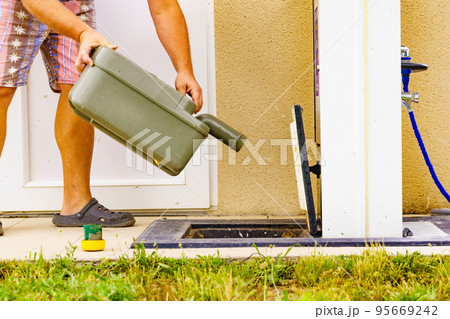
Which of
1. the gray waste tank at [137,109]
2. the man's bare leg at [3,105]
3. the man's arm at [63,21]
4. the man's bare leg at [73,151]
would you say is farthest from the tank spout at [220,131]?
the man's bare leg at [3,105]

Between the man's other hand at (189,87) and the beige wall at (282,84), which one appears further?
the beige wall at (282,84)

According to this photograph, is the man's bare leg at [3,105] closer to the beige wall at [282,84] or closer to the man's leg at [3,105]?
the man's leg at [3,105]

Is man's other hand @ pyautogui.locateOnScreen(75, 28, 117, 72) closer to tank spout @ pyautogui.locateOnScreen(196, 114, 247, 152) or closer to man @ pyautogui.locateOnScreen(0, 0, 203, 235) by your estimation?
man @ pyautogui.locateOnScreen(0, 0, 203, 235)

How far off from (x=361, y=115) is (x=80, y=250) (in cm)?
98

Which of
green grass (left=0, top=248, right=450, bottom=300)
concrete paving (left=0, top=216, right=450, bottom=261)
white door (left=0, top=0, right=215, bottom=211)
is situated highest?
white door (left=0, top=0, right=215, bottom=211)

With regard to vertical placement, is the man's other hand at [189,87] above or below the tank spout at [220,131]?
above

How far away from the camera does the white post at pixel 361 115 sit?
165cm

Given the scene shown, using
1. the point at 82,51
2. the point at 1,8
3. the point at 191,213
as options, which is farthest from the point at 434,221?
the point at 1,8

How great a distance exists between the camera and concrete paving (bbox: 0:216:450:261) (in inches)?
58.9

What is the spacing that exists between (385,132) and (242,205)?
85 centimetres

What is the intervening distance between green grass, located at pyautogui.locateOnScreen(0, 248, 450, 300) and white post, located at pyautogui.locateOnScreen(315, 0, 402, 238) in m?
0.31

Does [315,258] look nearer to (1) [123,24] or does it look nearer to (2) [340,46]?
(2) [340,46]

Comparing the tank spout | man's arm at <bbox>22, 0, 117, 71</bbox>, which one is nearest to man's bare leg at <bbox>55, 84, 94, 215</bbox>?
man's arm at <bbox>22, 0, 117, 71</bbox>

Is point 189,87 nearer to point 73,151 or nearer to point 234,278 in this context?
point 73,151
